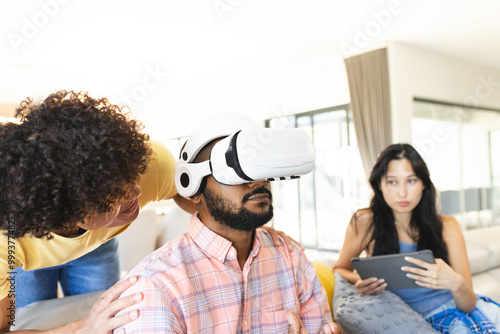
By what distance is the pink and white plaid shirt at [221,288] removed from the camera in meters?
1.04

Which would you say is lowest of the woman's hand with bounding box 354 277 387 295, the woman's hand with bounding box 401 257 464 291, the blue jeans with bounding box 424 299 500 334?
the blue jeans with bounding box 424 299 500 334

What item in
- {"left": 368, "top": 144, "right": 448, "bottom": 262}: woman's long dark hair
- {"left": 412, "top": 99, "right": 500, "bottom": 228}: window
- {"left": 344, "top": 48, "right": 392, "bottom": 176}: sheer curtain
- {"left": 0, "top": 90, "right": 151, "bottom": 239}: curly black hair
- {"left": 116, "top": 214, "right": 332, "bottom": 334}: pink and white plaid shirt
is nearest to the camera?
{"left": 0, "top": 90, "right": 151, "bottom": 239}: curly black hair

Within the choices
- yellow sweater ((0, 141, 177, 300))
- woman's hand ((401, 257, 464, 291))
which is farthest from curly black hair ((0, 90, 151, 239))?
woman's hand ((401, 257, 464, 291))

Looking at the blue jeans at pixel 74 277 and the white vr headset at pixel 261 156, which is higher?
the white vr headset at pixel 261 156

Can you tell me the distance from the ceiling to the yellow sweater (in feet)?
9.49

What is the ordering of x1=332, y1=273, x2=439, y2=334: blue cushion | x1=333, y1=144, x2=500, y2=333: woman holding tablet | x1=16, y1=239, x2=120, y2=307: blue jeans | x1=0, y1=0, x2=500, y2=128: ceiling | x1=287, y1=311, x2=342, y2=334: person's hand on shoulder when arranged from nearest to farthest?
x1=287, y1=311, x2=342, y2=334: person's hand on shoulder → x1=332, y1=273, x2=439, y2=334: blue cushion → x1=16, y1=239, x2=120, y2=307: blue jeans → x1=333, y1=144, x2=500, y2=333: woman holding tablet → x1=0, y1=0, x2=500, y2=128: ceiling

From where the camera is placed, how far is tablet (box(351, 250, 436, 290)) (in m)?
1.66

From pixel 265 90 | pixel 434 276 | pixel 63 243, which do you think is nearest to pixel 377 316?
pixel 434 276

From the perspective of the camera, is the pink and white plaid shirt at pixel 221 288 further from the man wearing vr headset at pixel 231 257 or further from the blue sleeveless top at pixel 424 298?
the blue sleeveless top at pixel 424 298

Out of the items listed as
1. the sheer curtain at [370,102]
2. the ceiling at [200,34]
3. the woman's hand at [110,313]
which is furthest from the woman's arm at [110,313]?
the sheer curtain at [370,102]

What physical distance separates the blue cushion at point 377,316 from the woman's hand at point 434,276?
143 mm

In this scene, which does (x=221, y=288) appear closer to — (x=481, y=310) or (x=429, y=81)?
(x=481, y=310)

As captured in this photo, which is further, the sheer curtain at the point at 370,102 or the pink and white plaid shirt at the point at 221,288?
the sheer curtain at the point at 370,102

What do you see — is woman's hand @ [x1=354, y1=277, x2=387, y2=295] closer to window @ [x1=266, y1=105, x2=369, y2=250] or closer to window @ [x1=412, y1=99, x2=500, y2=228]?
window @ [x1=266, y1=105, x2=369, y2=250]
